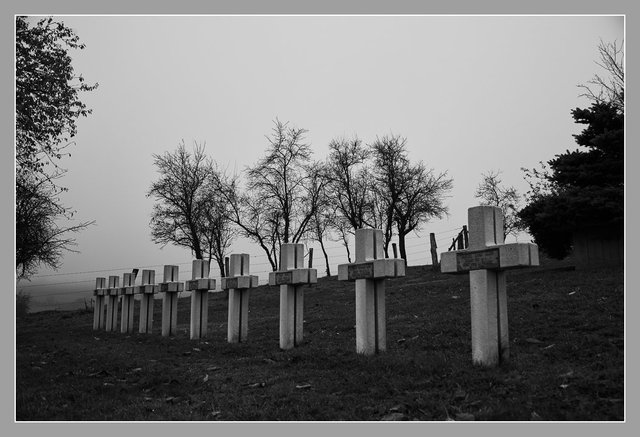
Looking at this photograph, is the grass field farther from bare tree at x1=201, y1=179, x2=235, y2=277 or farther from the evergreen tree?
bare tree at x1=201, y1=179, x2=235, y2=277

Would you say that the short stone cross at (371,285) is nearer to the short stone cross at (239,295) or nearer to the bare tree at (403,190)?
the short stone cross at (239,295)

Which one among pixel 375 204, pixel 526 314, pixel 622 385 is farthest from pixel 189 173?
pixel 622 385

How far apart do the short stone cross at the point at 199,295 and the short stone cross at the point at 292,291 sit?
3.52 m

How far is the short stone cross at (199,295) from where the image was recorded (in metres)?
14.5

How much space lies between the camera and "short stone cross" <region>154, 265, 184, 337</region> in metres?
16.2

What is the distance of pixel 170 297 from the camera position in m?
16.6

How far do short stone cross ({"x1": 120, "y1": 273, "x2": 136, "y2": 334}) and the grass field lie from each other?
189 inches

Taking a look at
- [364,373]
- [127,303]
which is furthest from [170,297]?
[364,373]

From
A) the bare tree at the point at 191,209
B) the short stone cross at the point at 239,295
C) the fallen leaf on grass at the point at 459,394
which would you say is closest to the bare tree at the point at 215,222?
the bare tree at the point at 191,209

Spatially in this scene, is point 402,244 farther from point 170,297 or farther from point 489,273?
point 489,273

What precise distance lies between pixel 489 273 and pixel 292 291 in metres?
4.93

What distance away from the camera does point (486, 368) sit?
7.06 m

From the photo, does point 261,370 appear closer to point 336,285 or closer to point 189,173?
point 336,285

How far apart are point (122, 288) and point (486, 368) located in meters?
15.7
